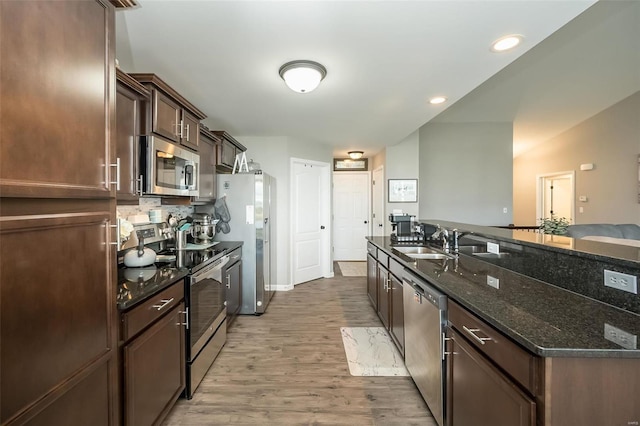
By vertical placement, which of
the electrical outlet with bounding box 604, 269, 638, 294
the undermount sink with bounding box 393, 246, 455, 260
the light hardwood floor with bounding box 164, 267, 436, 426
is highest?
the electrical outlet with bounding box 604, 269, 638, 294

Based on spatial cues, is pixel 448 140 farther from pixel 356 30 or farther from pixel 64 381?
pixel 64 381

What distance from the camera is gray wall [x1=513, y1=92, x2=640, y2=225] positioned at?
4.93m

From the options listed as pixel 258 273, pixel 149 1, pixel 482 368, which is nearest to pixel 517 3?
pixel 482 368

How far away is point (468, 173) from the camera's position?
5520mm

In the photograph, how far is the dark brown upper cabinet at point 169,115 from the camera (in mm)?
1909

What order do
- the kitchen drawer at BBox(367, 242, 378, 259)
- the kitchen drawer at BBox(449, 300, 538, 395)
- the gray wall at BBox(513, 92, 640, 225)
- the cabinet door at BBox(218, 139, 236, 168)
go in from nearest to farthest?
the kitchen drawer at BBox(449, 300, 538, 395) < the kitchen drawer at BBox(367, 242, 378, 259) < the cabinet door at BBox(218, 139, 236, 168) < the gray wall at BBox(513, 92, 640, 225)

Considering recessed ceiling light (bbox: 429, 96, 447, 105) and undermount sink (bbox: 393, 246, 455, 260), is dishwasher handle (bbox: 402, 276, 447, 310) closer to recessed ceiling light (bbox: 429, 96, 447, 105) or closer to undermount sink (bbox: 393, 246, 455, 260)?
undermount sink (bbox: 393, 246, 455, 260)

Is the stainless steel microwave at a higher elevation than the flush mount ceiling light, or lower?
lower

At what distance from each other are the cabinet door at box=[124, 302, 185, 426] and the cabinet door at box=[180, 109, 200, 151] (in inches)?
54.5

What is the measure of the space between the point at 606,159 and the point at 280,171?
20.5 feet

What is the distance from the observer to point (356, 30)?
169 centimetres

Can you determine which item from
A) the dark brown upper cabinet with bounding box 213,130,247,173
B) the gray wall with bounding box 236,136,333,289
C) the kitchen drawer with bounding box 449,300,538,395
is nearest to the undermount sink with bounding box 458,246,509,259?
the kitchen drawer with bounding box 449,300,538,395

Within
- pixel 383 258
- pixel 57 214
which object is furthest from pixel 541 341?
pixel 383 258

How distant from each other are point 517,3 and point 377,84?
1142 millimetres
